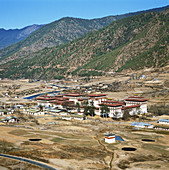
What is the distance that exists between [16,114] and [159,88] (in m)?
105

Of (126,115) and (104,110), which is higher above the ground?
(104,110)

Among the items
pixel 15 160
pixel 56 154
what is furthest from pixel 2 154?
pixel 56 154

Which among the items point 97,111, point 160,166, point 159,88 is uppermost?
point 159,88

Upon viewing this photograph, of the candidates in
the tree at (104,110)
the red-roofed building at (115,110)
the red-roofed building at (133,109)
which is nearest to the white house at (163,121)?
the red-roofed building at (115,110)

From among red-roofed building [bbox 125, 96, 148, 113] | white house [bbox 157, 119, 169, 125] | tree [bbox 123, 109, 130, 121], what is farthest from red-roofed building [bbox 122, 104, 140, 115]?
white house [bbox 157, 119, 169, 125]

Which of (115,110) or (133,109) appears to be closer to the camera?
(115,110)

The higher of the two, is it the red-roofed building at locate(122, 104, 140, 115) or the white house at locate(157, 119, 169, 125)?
Answer: the red-roofed building at locate(122, 104, 140, 115)

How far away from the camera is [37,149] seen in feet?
225

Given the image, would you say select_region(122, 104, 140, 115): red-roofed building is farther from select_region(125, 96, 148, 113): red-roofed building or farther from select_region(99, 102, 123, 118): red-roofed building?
select_region(99, 102, 123, 118): red-roofed building

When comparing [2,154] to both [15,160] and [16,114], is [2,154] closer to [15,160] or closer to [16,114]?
[15,160]

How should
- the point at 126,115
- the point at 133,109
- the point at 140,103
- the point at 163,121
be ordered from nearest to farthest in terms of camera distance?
the point at 163,121 < the point at 126,115 < the point at 133,109 < the point at 140,103

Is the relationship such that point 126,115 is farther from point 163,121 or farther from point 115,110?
point 163,121

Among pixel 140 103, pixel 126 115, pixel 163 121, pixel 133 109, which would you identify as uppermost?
pixel 140 103

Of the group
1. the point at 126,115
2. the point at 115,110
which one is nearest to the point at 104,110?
the point at 115,110
